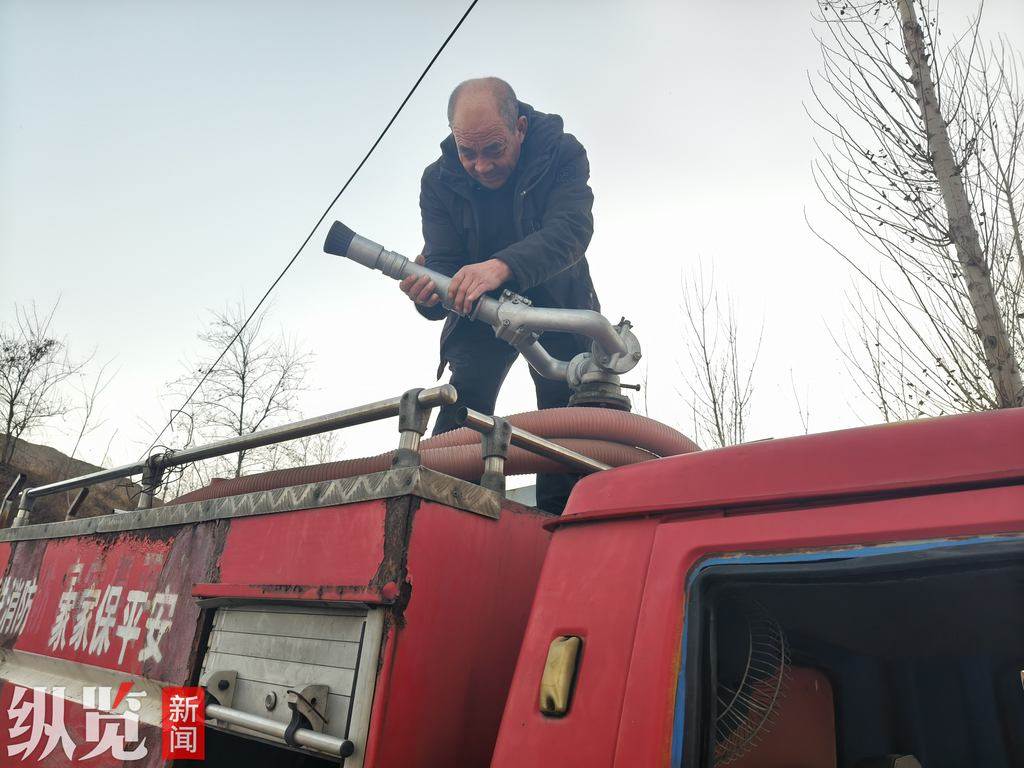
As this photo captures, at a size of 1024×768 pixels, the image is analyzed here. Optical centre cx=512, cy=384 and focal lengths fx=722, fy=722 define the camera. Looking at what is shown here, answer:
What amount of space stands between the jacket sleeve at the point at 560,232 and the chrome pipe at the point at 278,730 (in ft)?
5.22

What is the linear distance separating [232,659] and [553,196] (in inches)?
79.5

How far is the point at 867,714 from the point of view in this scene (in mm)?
1509

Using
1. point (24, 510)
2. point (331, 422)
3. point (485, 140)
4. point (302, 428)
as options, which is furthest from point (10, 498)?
point (485, 140)

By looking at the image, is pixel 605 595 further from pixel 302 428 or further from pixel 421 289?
pixel 421 289

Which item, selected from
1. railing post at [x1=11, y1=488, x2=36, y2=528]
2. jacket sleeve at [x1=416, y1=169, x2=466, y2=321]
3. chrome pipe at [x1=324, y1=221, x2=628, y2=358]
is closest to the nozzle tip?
chrome pipe at [x1=324, y1=221, x2=628, y2=358]

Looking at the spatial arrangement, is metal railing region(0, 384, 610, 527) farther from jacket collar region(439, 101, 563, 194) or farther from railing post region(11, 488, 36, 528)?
railing post region(11, 488, 36, 528)

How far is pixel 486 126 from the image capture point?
2807 millimetres

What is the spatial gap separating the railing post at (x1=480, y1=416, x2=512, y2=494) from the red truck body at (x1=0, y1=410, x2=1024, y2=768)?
81mm

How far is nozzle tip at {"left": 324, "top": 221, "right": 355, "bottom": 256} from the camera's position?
2.62 meters

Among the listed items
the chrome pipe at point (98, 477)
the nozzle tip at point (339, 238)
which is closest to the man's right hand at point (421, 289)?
the nozzle tip at point (339, 238)

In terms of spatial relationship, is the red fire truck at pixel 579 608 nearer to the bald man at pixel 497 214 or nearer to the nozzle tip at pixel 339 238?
the bald man at pixel 497 214

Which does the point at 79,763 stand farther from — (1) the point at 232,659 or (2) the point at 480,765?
(2) the point at 480,765

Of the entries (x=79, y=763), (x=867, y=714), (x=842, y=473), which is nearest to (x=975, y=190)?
(x=867, y=714)

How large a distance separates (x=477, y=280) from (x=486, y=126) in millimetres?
Result: 715
